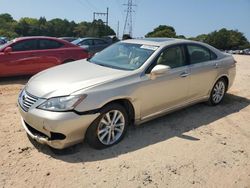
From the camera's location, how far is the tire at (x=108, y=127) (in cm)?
416

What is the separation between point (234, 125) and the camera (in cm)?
563

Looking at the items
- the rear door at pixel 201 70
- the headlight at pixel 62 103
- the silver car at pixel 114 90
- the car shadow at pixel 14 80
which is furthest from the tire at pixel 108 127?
the car shadow at pixel 14 80

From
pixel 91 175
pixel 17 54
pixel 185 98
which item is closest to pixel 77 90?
pixel 91 175

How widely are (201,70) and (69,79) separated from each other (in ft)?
8.91

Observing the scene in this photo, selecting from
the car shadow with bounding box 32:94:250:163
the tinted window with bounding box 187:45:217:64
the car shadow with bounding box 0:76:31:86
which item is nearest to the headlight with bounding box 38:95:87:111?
the car shadow with bounding box 32:94:250:163

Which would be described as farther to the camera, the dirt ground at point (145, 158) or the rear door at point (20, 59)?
the rear door at point (20, 59)

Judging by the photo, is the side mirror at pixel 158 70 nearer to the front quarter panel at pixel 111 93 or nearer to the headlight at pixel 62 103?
the front quarter panel at pixel 111 93

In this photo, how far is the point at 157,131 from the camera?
16.7 ft

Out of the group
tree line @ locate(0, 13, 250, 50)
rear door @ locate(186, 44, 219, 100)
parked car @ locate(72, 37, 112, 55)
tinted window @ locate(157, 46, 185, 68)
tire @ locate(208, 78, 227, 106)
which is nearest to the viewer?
tinted window @ locate(157, 46, 185, 68)

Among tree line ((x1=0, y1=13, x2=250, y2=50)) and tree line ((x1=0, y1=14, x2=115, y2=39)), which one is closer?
tree line ((x1=0, y1=13, x2=250, y2=50))

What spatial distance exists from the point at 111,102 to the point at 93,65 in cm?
111

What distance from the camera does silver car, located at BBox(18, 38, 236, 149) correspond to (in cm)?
396

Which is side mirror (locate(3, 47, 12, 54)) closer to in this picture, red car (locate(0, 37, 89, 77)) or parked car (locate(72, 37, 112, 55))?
red car (locate(0, 37, 89, 77))

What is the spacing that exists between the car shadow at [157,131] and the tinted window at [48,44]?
4919 mm
